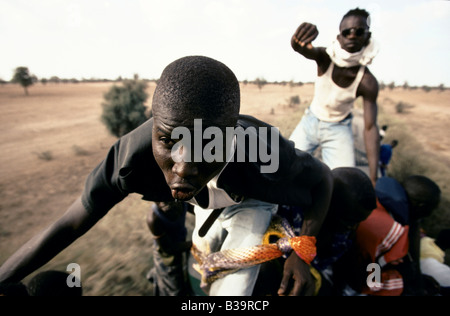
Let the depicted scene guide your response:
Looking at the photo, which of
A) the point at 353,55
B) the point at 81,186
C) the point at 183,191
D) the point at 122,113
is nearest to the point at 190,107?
the point at 183,191

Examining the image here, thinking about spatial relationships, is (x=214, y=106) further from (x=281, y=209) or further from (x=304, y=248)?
(x=281, y=209)

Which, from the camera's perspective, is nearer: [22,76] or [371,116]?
[371,116]

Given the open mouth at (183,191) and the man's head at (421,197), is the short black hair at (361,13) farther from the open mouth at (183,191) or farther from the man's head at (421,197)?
the open mouth at (183,191)

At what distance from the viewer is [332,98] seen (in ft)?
8.50

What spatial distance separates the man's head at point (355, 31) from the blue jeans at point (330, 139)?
2.39 ft

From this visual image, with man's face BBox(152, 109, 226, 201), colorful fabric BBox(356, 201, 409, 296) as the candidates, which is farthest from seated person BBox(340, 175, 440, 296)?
man's face BBox(152, 109, 226, 201)

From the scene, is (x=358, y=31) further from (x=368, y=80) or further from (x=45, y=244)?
(x=45, y=244)

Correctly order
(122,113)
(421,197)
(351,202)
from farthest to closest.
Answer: (122,113) → (421,197) → (351,202)

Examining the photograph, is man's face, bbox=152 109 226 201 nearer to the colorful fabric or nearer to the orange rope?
the orange rope

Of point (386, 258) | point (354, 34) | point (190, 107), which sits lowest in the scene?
point (386, 258)

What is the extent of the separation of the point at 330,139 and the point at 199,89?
2191 millimetres

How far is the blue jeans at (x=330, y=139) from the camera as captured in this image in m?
2.58

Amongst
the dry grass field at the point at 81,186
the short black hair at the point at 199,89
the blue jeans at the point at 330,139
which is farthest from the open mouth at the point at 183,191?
the blue jeans at the point at 330,139
